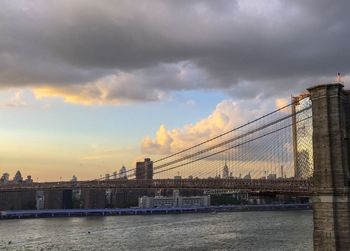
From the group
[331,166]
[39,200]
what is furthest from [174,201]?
[331,166]

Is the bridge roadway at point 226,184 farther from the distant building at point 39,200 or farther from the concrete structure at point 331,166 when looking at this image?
the distant building at point 39,200

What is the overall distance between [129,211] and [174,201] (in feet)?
95.4

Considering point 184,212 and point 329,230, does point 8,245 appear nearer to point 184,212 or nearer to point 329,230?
point 329,230

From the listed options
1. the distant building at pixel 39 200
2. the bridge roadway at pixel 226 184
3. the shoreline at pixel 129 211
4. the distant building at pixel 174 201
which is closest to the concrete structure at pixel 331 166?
the bridge roadway at pixel 226 184

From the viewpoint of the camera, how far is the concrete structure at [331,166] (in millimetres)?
27953

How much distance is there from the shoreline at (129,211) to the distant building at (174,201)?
8.93 meters

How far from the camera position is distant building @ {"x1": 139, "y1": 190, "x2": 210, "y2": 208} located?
591 ft

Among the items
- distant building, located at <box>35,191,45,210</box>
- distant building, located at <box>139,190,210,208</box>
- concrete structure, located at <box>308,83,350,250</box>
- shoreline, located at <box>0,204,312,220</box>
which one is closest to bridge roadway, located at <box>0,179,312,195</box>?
concrete structure, located at <box>308,83,350,250</box>

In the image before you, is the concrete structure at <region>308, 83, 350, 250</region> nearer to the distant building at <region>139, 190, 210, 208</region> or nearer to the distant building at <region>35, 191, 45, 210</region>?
the distant building at <region>139, 190, 210, 208</region>

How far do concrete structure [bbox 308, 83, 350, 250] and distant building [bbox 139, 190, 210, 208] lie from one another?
5980 inches

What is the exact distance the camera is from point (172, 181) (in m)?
61.6

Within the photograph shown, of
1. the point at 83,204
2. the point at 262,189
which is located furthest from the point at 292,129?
the point at 83,204

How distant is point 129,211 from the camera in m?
162

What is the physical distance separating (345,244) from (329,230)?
3.77 feet
